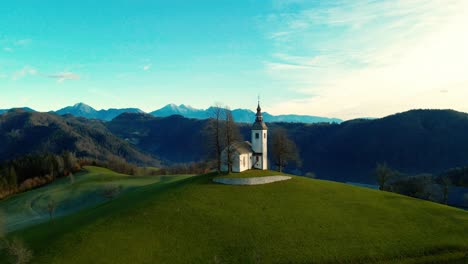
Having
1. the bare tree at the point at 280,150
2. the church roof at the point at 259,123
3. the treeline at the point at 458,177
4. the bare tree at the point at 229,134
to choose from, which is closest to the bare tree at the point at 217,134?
the bare tree at the point at 229,134

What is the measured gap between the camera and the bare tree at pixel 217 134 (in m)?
64.2

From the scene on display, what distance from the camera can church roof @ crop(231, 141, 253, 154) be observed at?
6345cm

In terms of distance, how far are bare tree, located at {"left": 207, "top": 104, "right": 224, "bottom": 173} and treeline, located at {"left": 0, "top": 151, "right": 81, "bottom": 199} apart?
9021 cm

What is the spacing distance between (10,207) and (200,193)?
67680 mm

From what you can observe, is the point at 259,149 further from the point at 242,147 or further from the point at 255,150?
the point at 242,147

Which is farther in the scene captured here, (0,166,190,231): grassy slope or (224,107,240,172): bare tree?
(0,166,190,231): grassy slope

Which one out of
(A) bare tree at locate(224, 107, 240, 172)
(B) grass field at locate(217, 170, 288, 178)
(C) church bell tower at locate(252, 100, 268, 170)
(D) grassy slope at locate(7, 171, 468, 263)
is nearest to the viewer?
(D) grassy slope at locate(7, 171, 468, 263)

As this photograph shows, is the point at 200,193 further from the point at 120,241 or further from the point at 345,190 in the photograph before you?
the point at 345,190

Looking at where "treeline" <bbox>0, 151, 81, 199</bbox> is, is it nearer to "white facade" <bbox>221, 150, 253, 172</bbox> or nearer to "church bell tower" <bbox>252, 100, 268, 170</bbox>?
"white facade" <bbox>221, 150, 253, 172</bbox>

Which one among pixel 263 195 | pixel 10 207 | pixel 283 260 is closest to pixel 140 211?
pixel 263 195

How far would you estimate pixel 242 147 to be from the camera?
65.8m

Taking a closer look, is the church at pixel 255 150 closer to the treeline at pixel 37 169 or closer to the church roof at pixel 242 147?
the church roof at pixel 242 147

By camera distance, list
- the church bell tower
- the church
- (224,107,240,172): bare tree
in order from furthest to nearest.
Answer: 1. the church bell tower
2. the church
3. (224,107,240,172): bare tree

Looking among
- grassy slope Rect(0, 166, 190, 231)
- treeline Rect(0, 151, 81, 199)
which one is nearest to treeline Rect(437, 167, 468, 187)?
grassy slope Rect(0, 166, 190, 231)
